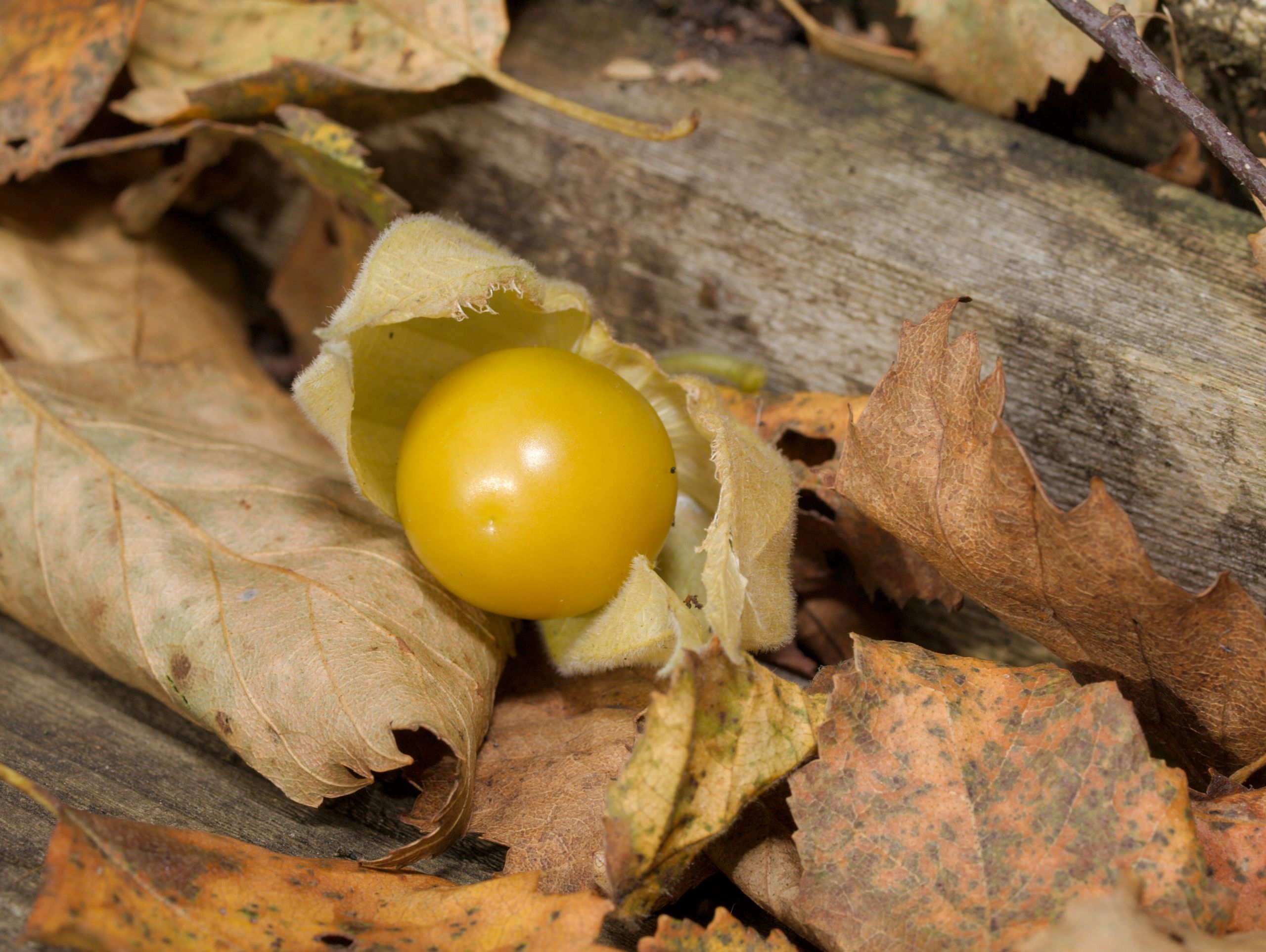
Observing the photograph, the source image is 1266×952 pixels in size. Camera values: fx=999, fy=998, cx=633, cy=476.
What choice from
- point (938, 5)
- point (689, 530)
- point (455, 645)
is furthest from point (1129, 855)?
point (938, 5)

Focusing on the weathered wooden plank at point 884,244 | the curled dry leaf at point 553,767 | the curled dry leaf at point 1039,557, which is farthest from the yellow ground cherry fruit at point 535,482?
the weathered wooden plank at point 884,244

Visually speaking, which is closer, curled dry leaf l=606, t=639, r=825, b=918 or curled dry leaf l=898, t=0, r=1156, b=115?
curled dry leaf l=606, t=639, r=825, b=918

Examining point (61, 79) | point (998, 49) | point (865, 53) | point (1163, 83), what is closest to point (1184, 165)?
point (998, 49)

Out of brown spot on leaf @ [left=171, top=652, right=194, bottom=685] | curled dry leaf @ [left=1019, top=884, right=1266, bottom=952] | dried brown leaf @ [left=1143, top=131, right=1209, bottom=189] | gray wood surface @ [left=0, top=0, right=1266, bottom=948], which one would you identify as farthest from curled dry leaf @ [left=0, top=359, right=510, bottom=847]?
dried brown leaf @ [left=1143, top=131, right=1209, bottom=189]

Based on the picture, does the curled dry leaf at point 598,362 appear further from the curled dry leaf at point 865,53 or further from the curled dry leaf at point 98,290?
the curled dry leaf at point 865,53

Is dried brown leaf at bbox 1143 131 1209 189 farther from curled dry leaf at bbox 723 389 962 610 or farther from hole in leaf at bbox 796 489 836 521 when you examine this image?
hole in leaf at bbox 796 489 836 521

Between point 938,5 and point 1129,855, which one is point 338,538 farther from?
point 938,5
